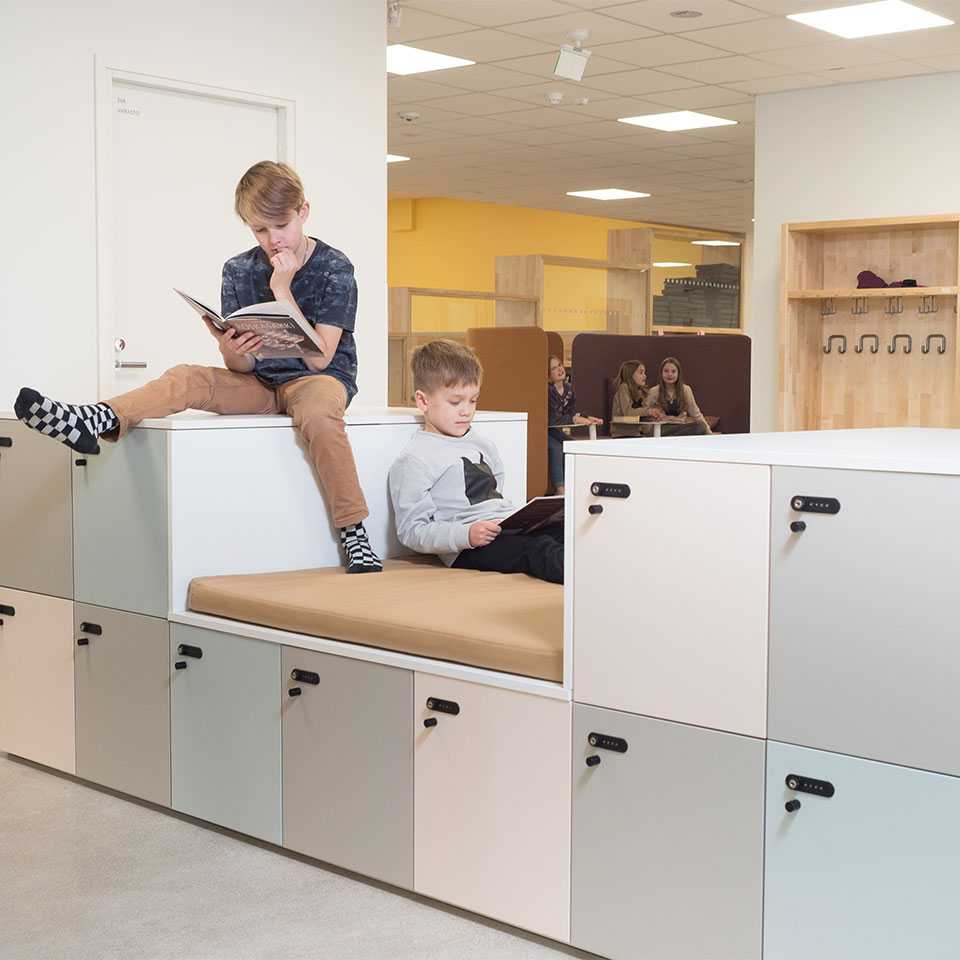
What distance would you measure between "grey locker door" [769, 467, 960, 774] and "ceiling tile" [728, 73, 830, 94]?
6.29m

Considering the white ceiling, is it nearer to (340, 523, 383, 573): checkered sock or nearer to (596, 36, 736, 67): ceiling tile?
(596, 36, 736, 67): ceiling tile

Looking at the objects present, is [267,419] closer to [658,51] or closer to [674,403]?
[658,51]

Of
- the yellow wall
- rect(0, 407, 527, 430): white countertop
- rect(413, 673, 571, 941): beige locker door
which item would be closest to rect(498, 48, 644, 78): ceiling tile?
rect(0, 407, 527, 430): white countertop

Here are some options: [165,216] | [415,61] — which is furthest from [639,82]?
[165,216]

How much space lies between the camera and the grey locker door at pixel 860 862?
1.99m

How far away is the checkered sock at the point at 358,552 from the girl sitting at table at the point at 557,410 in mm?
5444

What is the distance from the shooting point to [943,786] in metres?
1.99

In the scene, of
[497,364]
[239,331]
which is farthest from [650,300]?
[239,331]

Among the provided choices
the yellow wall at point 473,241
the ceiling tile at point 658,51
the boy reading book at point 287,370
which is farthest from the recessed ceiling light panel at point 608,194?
the boy reading book at point 287,370

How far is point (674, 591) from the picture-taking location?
90.7 inches

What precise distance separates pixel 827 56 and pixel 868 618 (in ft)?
19.6

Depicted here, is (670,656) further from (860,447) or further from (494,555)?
(494,555)

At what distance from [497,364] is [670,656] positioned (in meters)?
6.81

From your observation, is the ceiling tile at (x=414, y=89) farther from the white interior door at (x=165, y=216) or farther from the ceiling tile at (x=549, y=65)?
the white interior door at (x=165, y=216)
